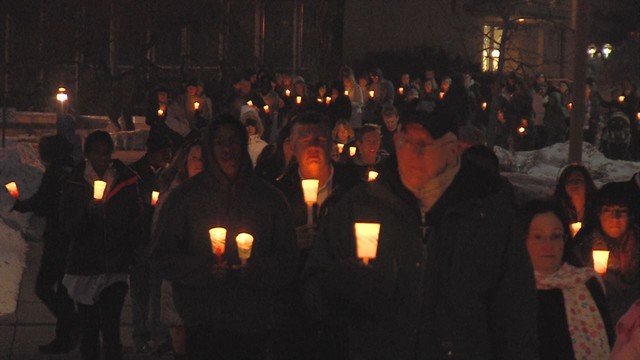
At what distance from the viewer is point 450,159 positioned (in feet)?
15.8

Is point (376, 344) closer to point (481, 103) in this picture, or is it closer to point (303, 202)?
point (303, 202)

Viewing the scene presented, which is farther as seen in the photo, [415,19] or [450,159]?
[415,19]

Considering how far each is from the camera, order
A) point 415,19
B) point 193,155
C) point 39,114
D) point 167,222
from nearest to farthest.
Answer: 1. point 167,222
2. point 193,155
3. point 39,114
4. point 415,19

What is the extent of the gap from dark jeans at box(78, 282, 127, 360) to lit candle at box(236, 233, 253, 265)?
263 centimetres

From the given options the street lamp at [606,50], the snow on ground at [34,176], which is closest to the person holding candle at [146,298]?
the snow on ground at [34,176]

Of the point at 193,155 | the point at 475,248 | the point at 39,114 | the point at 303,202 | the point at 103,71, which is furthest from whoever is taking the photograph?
the point at 103,71

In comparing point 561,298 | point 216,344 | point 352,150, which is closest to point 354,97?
point 352,150

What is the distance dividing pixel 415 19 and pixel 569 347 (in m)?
45.0

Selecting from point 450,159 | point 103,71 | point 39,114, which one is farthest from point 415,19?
point 450,159

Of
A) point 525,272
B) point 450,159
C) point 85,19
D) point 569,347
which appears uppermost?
point 85,19

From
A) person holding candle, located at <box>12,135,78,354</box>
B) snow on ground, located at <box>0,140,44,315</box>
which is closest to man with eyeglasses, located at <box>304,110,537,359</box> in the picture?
person holding candle, located at <box>12,135,78,354</box>

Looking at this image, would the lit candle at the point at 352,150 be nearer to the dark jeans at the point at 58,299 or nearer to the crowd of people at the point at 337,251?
the crowd of people at the point at 337,251

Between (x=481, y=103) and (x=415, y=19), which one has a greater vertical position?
(x=415, y=19)

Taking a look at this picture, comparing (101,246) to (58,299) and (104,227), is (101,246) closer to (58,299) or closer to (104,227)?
(104,227)
